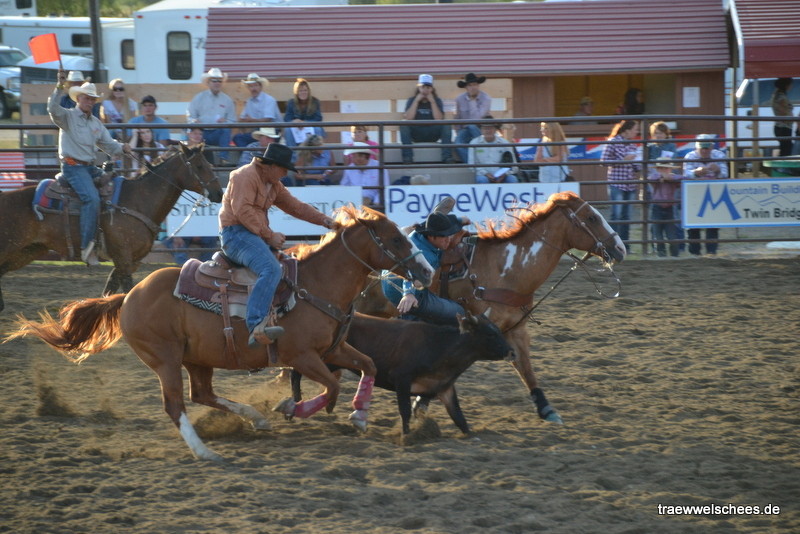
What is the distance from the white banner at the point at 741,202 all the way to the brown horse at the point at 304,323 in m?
6.54

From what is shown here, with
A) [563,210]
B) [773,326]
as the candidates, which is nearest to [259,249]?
[563,210]

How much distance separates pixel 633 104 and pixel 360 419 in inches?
477

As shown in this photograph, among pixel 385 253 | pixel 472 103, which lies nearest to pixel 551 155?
pixel 472 103

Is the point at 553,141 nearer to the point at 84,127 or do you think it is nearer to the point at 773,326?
the point at 773,326

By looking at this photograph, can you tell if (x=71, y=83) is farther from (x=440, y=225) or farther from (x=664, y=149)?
(x=664, y=149)

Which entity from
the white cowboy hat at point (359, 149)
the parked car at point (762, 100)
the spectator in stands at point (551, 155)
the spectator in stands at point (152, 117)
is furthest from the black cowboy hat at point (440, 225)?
the parked car at point (762, 100)

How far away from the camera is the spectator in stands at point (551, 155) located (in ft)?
37.4

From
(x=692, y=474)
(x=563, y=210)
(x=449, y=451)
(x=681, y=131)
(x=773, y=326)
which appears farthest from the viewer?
(x=681, y=131)

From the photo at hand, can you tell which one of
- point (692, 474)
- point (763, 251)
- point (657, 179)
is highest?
point (657, 179)

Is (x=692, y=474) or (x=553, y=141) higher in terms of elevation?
(x=553, y=141)

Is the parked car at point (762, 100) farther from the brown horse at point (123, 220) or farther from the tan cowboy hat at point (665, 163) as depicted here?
the brown horse at point (123, 220)

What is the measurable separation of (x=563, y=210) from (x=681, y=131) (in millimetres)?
8558

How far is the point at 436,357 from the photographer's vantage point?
19.6ft

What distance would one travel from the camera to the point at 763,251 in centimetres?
1184
